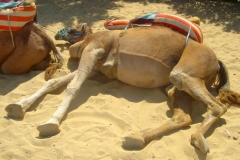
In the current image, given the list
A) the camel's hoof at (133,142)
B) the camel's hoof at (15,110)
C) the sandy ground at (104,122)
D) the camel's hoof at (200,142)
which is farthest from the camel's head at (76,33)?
the camel's hoof at (200,142)

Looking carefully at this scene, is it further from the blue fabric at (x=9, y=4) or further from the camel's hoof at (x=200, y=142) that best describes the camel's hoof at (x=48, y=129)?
the blue fabric at (x=9, y=4)

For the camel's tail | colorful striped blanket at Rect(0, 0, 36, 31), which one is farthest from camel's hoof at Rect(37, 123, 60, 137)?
the camel's tail

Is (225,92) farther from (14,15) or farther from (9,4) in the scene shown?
(9,4)

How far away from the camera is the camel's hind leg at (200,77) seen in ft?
12.9

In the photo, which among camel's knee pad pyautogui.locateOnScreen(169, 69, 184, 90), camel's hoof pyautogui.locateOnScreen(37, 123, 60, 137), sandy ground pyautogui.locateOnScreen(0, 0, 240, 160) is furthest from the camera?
camel's knee pad pyautogui.locateOnScreen(169, 69, 184, 90)

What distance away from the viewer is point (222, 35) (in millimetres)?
6512

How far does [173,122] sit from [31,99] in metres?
1.87

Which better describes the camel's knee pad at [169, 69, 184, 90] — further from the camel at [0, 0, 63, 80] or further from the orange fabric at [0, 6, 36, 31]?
the orange fabric at [0, 6, 36, 31]

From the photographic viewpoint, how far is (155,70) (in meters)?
4.55

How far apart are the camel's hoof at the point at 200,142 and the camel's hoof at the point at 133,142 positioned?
54 cm

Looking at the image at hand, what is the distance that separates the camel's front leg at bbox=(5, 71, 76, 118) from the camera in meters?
4.26

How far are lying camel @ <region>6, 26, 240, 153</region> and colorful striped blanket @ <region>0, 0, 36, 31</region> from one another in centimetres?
87

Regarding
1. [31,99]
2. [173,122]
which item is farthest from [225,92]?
[31,99]

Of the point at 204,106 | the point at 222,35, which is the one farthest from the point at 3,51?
the point at 222,35
